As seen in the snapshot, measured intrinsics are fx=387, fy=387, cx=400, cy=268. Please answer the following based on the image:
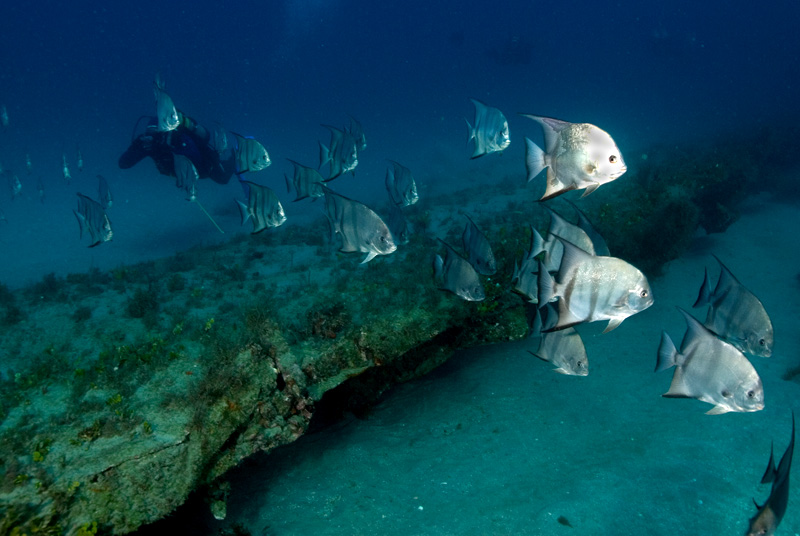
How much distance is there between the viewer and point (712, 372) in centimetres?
305

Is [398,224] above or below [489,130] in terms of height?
below

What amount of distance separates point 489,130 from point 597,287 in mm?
2918

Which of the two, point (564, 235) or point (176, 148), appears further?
point (176, 148)

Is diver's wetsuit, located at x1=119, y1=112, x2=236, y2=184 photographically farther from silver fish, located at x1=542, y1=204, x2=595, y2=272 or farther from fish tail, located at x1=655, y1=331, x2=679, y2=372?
fish tail, located at x1=655, y1=331, x2=679, y2=372

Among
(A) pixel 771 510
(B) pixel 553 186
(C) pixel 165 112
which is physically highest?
(C) pixel 165 112

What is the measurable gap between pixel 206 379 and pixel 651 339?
26.6 ft

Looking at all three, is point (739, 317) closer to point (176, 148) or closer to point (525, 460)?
point (525, 460)

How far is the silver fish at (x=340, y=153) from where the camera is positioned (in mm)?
5781

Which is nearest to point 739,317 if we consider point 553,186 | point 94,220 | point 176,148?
point 553,186

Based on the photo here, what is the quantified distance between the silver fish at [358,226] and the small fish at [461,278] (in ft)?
2.39

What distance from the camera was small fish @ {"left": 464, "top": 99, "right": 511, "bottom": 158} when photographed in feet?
16.2

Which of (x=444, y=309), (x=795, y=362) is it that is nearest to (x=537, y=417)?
(x=444, y=309)

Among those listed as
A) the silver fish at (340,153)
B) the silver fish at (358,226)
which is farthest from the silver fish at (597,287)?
the silver fish at (340,153)

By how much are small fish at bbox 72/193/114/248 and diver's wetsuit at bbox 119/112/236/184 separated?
212 inches
